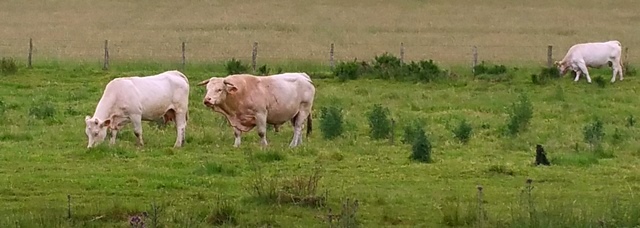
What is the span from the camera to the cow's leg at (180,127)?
686 inches

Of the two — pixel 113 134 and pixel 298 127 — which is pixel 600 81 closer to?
pixel 298 127

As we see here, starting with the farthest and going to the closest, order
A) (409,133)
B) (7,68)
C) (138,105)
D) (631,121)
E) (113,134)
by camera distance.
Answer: (7,68) < (631,121) < (409,133) < (138,105) < (113,134)

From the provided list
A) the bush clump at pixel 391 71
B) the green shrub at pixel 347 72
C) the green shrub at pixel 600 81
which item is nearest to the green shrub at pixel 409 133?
the bush clump at pixel 391 71

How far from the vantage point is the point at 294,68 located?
33500mm

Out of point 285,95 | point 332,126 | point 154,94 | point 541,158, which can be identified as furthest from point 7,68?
point 541,158

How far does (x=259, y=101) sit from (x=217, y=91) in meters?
0.78

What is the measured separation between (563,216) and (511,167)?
17.0 ft

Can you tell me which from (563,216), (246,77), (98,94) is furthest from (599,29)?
(563,216)

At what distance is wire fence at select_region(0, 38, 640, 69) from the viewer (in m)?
40.6

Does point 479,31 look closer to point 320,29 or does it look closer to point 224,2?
point 320,29

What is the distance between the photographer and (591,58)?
3127cm

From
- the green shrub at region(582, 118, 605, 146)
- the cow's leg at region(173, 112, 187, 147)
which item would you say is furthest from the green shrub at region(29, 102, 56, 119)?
the green shrub at region(582, 118, 605, 146)

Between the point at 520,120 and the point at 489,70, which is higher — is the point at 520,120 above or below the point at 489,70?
below

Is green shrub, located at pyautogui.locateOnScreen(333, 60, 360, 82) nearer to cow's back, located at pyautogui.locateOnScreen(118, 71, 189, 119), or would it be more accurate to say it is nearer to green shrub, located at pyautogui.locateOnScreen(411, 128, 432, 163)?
cow's back, located at pyautogui.locateOnScreen(118, 71, 189, 119)
